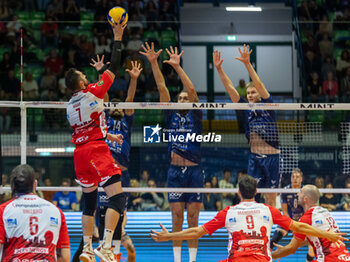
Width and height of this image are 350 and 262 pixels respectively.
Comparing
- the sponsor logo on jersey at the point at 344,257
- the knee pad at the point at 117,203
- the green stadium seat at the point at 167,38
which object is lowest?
the sponsor logo on jersey at the point at 344,257

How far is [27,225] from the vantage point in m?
5.70

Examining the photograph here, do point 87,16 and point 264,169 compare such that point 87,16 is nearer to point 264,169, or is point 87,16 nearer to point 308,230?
point 264,169

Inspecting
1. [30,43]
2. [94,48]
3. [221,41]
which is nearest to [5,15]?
[30,43]

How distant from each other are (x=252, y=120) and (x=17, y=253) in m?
5.27

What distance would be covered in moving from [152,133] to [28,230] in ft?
14.8

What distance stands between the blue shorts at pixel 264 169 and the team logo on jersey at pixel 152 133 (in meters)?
1.59

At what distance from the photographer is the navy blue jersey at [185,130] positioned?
9.64 meters

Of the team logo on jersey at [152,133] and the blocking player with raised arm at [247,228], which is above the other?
the team logo on jersey at [152,133]

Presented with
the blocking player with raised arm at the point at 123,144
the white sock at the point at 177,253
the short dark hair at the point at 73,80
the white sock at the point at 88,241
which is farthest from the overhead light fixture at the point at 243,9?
the white sock at the point at 88,241

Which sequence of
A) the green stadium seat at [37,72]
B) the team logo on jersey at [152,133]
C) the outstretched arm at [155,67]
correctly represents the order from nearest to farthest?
1. the outstretched arm at [155,67]
2. the team logo on jersey at [152,133]
3. the green stadium seat at [37,72]

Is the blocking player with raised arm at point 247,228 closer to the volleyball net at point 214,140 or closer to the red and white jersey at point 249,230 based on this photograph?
the red and white jersey at point 249,230

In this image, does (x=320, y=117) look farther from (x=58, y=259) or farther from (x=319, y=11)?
(x=58, y=259)

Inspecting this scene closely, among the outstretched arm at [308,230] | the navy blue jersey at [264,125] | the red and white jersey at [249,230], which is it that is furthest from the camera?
the navy blue jersey at [264,125]

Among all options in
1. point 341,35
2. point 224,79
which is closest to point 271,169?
point 224,79
